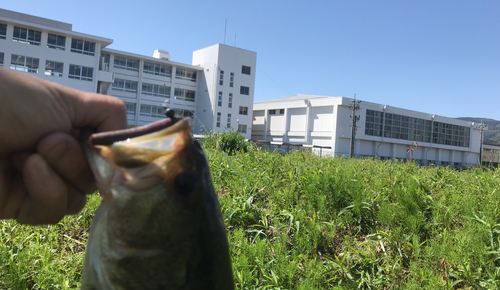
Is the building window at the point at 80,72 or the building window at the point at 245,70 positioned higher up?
the building window at the point at 245,70

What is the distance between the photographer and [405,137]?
49375 mm

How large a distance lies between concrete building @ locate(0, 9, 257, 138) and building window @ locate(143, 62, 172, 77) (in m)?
0.12

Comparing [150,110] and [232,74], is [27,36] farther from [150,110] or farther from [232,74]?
[232,74]

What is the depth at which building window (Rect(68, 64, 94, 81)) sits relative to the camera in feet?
106

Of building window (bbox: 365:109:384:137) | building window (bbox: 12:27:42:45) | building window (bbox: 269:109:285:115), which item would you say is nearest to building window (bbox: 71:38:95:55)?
building window (bbox: 12:27:42:45)

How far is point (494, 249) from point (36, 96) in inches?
146

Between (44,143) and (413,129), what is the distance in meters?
55.7

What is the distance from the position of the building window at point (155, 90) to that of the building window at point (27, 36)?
1160 centimetres

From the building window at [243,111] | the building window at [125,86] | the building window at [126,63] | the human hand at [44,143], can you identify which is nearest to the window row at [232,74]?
the building window at [243,111]

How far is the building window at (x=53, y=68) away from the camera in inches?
1248

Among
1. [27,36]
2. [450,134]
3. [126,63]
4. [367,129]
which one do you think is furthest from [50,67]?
[450,134]

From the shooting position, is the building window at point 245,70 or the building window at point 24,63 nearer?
the building window at point 24,63

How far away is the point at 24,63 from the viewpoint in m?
30.8

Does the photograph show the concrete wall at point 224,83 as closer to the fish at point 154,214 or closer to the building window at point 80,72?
the building window at point 80,72
